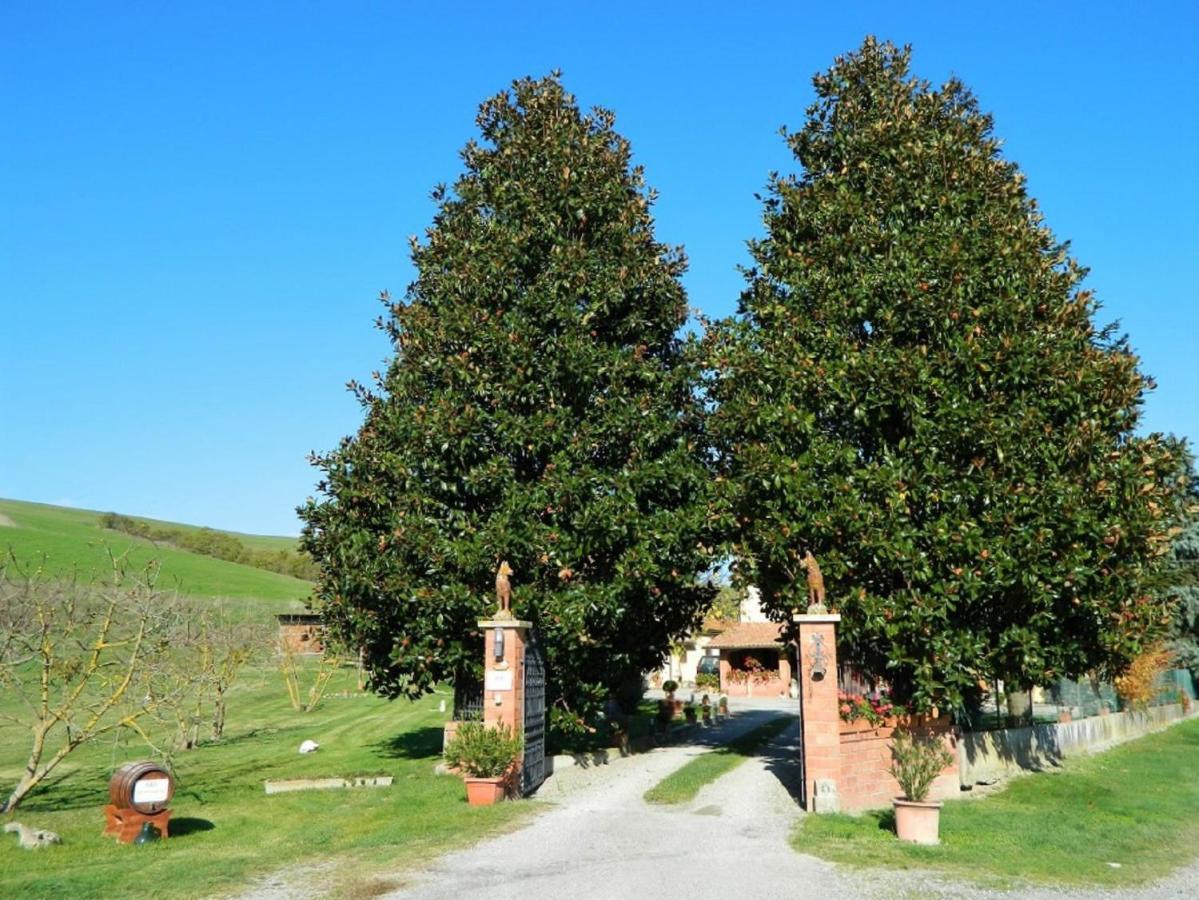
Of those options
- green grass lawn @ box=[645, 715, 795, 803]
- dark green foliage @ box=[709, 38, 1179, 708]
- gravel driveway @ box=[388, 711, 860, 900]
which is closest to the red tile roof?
green grass lawn @ box=[645, 715, 795, 803]

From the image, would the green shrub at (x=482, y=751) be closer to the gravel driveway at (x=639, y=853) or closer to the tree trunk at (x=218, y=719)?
the gravel driveway at (x=639, y=853)

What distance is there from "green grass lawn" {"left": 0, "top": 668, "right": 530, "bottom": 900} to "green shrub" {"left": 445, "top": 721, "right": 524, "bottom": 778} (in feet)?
1.89

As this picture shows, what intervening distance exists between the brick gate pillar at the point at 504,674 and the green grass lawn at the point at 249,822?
4.68 ft

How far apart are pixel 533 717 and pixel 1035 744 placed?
11.9m

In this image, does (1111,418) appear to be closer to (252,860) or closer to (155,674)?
(252,860)

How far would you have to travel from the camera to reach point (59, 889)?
9648 millimetres

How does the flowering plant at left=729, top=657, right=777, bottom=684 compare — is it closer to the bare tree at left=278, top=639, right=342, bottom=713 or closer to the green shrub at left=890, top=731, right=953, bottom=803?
the bare tree at left=278, top=639, right=342, bottom=713

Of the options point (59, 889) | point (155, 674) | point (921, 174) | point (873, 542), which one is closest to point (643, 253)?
point (921, 174)

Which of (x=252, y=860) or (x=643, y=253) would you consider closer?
(x=252, y=860)

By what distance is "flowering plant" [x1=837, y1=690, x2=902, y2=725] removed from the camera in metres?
15.3

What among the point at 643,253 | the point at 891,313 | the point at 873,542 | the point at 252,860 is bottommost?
the point at 252,860

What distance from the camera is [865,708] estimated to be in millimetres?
15328

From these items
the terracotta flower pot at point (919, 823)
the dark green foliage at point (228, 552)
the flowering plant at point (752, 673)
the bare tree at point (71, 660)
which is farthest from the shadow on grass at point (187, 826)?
the dark green foliage at point (228, 552)

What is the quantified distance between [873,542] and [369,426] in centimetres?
1075
